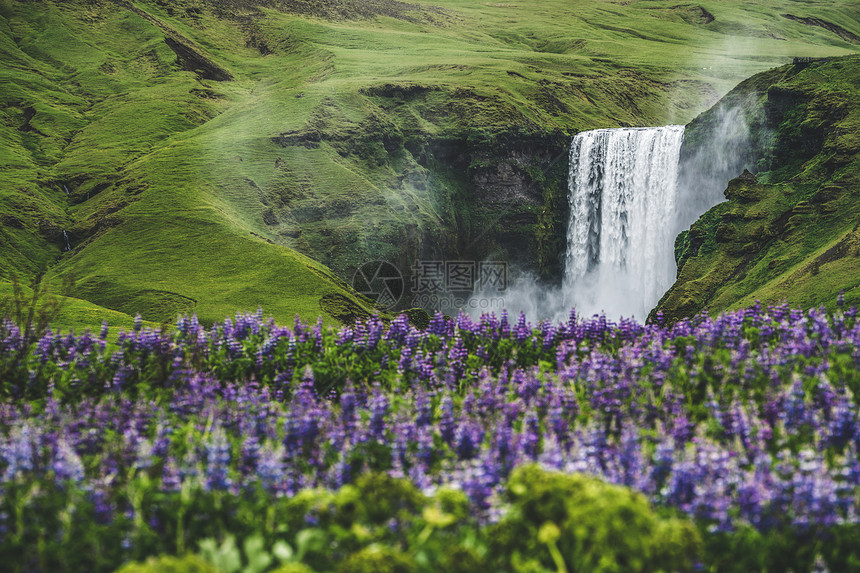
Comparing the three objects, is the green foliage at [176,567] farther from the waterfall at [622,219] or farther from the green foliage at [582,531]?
the waterfall at [622,219]

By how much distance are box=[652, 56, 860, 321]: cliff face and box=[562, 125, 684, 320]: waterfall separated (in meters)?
11.2

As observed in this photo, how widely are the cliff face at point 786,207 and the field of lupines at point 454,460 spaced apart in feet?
41.9

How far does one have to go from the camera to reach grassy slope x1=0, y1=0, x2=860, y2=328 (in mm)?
42562

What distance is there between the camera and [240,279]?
40.2m

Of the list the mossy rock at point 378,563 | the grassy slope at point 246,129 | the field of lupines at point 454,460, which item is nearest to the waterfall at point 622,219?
the grassy slope at point 246,129

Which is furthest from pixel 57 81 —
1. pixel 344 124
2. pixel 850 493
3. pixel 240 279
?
pixel 850 493

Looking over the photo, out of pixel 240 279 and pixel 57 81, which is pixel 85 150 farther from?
pixel 240 279

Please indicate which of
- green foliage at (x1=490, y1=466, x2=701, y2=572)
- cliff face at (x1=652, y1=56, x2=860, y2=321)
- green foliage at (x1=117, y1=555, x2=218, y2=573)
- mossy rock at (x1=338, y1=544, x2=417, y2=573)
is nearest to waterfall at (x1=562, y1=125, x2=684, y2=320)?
cliff face at (x1=652, y1=56, x2=860, y2=321)

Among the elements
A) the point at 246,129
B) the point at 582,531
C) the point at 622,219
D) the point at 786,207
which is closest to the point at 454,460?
the point at 582,531

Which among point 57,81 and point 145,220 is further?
point 57,81

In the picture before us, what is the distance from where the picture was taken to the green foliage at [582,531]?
222 inches

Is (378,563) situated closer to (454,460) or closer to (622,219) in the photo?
(454,460)

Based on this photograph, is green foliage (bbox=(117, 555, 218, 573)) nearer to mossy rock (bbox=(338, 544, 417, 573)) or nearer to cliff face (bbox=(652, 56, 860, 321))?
mossy rock (bbox=(338, 544, 417, 573))

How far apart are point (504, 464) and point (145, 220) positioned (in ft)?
139
